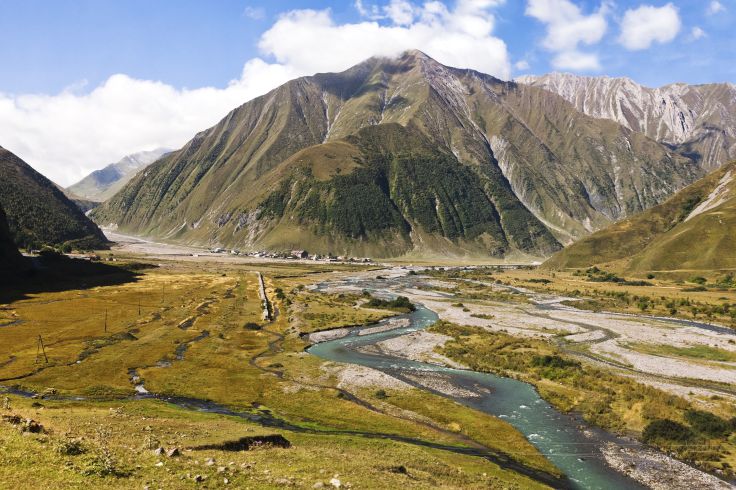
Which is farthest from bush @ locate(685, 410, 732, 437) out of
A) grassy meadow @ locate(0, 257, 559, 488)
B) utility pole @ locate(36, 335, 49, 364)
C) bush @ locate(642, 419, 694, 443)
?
utility pole @ locate(36, 335, 49, 364)

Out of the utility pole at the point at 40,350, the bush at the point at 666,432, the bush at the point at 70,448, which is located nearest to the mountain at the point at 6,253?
the utility pole at the point at 40,350

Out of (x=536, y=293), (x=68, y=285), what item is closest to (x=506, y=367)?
(x=536, y=293)

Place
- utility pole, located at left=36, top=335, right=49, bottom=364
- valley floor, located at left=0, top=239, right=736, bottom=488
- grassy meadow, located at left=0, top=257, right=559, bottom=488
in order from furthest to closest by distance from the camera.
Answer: utility pole, located at left=36, top=335, right=49, bottom=364 → valley floor, located at left=0, top=239, right=736, bottom=488 → grassy meadow, located at left=0, top=257, right=559, bottom=488

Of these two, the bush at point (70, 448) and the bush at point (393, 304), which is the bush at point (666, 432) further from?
the bush at point (393, 304)

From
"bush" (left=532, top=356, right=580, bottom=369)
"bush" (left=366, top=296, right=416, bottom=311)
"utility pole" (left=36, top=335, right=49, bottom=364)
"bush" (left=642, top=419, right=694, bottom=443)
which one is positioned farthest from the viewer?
"bush" (left=366, top=296, right=416, bottom=311)

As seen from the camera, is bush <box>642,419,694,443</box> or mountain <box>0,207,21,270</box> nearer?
bush <box>642,419,694,443</box>

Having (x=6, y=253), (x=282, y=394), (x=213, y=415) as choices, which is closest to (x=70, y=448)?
(x=213, y=415)

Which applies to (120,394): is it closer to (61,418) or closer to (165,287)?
(61,418)

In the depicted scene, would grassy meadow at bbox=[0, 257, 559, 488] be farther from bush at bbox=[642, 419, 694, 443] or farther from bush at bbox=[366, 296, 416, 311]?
bush at bbox=[366, 296, 416, 311]
